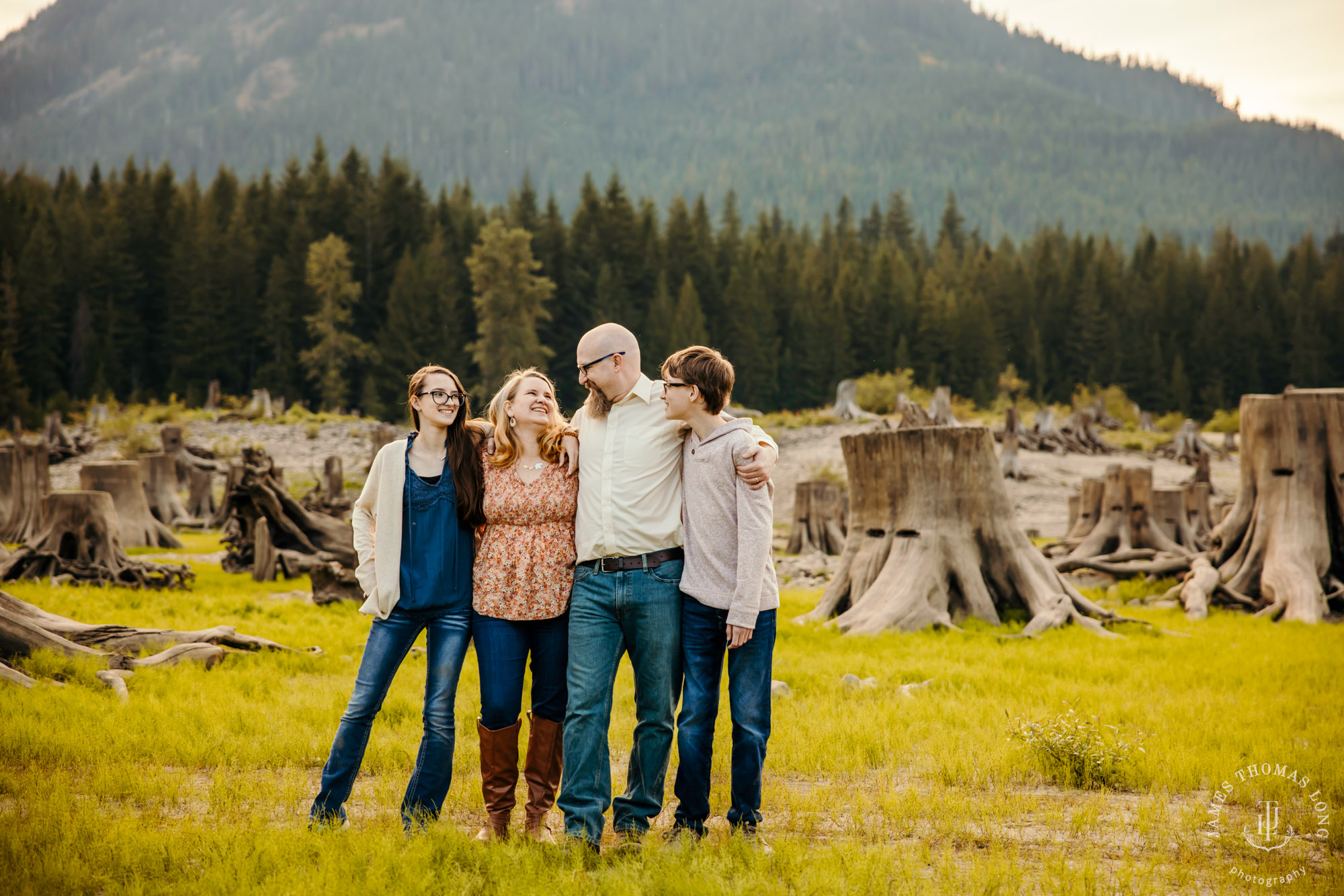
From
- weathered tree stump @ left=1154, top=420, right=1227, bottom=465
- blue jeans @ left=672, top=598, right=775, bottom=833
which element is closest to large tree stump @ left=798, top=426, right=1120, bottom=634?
blue jeans @ left=672, top=598, right=775, bottom=833

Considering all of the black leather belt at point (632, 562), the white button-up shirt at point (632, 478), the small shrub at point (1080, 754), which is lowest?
the small shrub at point (1080, 754)

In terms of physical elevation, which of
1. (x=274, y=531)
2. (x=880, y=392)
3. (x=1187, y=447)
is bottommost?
(x=274, y=531)

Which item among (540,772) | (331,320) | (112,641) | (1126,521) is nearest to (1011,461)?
(1126,521)

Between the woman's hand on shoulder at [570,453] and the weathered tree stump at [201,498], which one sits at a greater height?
the woman's hand on shoulder at [570,453]

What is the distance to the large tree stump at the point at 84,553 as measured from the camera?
35.7 ft

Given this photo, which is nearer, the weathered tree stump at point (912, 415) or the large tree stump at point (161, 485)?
the weathered tree stump at point (912, 415)

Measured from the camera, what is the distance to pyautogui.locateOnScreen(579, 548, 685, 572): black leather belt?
12.1 feet

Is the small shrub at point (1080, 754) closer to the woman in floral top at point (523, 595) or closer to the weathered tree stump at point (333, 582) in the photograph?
the woman in floral top at point (523, 595)

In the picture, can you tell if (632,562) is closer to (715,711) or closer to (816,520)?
(715,711)

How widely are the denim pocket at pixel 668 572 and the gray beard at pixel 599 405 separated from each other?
69 centimetres

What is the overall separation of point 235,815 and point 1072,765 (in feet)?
12.6

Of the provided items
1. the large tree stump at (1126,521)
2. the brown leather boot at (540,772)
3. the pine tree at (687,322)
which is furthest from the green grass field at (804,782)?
the pine tree at (687,322)

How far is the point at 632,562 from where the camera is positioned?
A: 3686 millimetres

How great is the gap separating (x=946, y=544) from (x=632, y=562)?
19.0 ft
